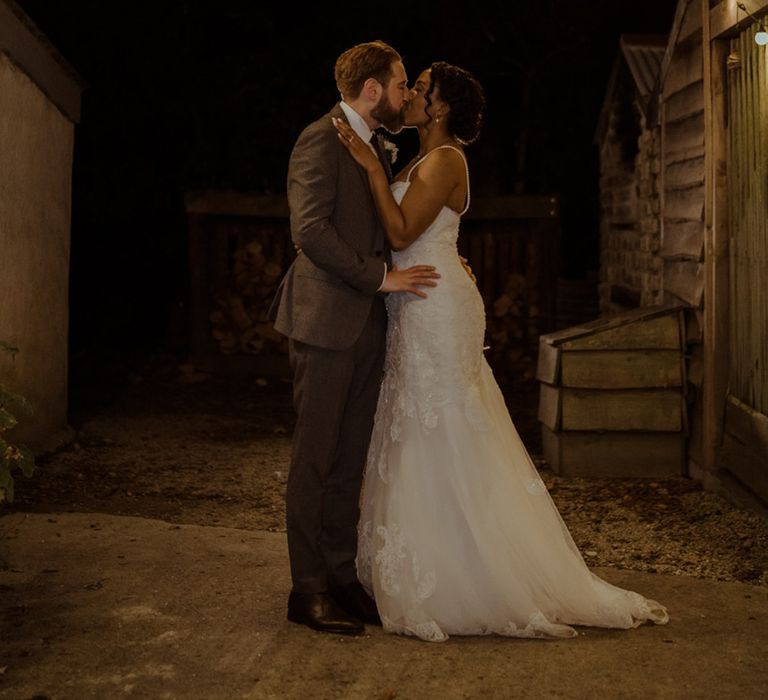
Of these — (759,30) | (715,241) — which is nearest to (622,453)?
(715,241)

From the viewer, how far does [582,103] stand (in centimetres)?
1719

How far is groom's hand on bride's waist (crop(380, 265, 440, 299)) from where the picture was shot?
498 cm

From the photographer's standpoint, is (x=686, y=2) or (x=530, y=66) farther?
(x=530, y=66)

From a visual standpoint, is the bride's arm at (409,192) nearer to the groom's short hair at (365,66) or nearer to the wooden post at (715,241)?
the groom's short hair at (365,66)

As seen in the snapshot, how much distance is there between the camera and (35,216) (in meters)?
8.67

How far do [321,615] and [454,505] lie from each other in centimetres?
67

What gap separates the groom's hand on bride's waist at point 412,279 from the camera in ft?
16.3

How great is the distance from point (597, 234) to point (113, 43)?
683 centimetres

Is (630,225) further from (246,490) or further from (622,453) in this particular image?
(246,490)

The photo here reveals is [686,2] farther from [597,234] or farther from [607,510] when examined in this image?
[597,234]

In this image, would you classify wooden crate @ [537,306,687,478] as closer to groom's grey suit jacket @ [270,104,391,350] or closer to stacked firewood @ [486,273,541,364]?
groom's grey suit jacket @ [270,104,391,350]

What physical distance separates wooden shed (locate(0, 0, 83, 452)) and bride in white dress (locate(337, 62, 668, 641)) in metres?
3.68

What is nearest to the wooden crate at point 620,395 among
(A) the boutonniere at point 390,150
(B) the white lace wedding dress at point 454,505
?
(B) the white lace wedding dress at point 454,505

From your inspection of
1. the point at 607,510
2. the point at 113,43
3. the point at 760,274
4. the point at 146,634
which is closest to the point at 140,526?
the point at 146,634
